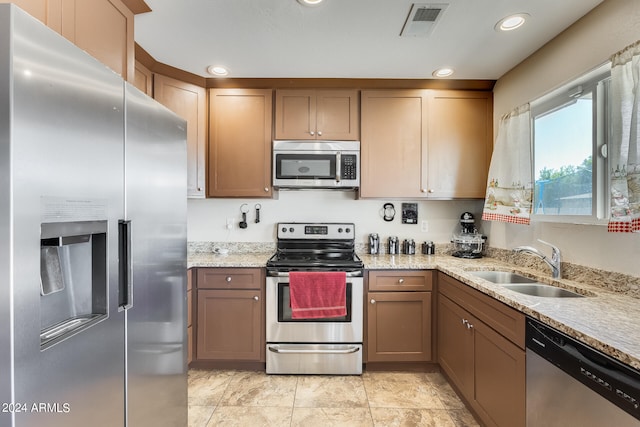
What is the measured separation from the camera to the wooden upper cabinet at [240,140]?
8.21ft

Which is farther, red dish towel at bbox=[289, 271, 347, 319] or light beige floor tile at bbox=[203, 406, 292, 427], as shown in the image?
red dish towel at bbox=[289, 271, 347, 319]

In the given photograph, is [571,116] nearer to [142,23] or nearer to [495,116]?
[495,116]

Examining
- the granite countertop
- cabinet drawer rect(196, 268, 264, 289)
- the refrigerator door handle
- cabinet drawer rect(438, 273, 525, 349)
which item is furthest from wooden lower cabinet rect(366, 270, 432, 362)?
the refrigerator door handle

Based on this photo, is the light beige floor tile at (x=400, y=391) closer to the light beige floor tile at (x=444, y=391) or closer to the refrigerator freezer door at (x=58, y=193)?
the light beige floor tile at (x=444, y=391)

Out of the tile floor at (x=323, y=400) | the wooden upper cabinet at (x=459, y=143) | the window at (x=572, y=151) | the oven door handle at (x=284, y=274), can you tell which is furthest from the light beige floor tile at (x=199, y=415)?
the window at (x=572, y=151)

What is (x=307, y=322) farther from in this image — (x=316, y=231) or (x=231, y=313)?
(x=316, y=231)

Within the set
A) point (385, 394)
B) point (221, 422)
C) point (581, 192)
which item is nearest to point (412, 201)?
point (581, 192)

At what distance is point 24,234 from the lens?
0.63m

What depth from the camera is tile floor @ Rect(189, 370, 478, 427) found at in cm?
180

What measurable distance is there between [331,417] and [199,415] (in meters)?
0.82

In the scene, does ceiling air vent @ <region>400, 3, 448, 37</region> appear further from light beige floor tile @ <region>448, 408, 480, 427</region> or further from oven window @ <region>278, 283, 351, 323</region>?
light beige floor tile @ <region>448, 408, 480, 427</region>

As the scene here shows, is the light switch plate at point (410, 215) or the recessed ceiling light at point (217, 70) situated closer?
the recessed ceiling light at point (217, 70)

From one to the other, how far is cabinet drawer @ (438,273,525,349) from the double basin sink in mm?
209

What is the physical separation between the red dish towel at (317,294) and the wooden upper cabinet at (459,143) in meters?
1.15
